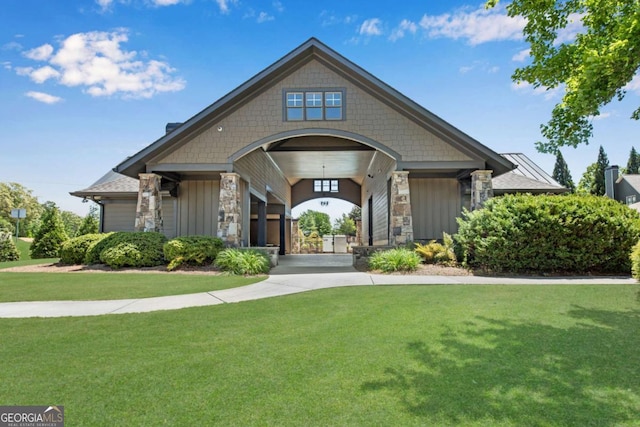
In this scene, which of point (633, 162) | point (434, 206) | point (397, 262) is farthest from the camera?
point (633, 162)

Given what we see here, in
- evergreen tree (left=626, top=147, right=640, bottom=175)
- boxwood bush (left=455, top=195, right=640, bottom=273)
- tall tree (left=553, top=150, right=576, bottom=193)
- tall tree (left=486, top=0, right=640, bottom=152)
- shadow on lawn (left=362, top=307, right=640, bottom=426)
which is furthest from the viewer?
tall tree (left=553, top=150, right=576, bottom=193)

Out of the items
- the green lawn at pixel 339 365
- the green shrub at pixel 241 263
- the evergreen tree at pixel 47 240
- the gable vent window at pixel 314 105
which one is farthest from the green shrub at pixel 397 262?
the evergreen tree at pixel 47 240

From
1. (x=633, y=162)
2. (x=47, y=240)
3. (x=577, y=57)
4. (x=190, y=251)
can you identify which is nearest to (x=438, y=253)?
(x=577, y=57)

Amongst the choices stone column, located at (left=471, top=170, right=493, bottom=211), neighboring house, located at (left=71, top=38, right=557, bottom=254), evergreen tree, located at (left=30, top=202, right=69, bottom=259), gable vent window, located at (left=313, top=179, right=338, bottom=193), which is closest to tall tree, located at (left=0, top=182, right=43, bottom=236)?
evergreen tree, located at (left=30, top=202, right=69, bottom=259)

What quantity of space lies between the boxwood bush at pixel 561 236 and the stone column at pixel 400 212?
A: 3.33m

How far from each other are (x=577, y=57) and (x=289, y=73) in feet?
28.5

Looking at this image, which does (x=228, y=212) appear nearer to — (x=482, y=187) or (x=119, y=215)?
(x=119, y=215)

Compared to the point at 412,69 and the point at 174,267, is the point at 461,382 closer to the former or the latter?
the point at 174,267

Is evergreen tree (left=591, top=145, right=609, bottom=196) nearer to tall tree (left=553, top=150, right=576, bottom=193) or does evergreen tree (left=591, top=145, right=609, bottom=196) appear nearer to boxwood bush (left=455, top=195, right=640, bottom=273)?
tall tree (left=553, top=150, right=576, bottom=193)

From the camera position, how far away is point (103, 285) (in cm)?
778

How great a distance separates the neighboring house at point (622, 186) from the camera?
95.2 feet

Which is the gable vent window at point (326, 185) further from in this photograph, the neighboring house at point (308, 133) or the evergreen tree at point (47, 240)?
the evergreen tree at point (47, 240)

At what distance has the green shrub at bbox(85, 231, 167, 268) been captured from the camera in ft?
35.4

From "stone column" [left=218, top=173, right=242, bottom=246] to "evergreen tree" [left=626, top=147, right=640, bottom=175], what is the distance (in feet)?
146
